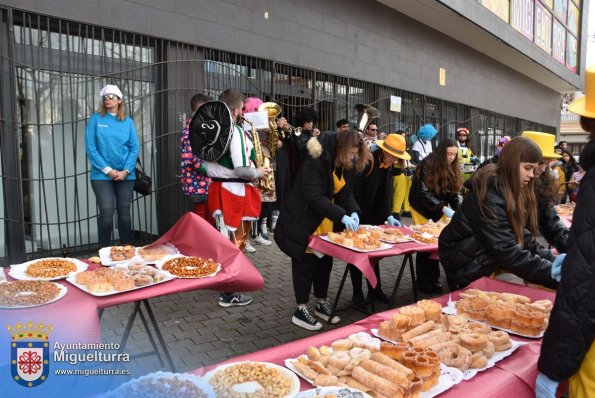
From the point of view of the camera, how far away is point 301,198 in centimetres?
392

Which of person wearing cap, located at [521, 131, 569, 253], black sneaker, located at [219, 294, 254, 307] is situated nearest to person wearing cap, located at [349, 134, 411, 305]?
black sneaker, located at [219, 294, 254, 307]

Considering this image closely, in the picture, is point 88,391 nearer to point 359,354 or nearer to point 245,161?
point 359,354

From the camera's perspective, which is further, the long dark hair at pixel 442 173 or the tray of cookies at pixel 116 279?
the long dark hair at pixel 442 173

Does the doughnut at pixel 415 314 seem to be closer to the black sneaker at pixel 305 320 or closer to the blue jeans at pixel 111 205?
the black sneaker at pixel 305 320

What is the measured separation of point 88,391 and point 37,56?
5.02 meters

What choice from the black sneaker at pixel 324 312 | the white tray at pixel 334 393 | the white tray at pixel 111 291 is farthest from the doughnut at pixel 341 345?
the black sneaker at pixel 324 312

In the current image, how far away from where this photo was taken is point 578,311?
1.56 metres

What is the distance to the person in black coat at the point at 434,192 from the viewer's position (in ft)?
16.2

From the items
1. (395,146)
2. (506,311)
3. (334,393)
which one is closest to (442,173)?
(395,146)

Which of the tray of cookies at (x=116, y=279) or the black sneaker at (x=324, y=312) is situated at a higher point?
the tray of cookies at (x=116, y=279)

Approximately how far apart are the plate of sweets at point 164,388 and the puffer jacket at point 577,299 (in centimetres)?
120

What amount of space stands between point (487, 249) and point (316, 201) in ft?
4.72

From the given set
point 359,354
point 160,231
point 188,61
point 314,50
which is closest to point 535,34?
point 314,50

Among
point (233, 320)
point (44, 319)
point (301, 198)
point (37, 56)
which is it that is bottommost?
point (233, 320)
